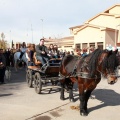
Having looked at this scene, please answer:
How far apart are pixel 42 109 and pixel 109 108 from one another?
6.73 ft

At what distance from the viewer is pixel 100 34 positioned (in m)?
36.7

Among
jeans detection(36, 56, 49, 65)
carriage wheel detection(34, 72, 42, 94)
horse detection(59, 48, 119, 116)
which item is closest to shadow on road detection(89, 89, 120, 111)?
horse detection(59, 48, 119, 116)

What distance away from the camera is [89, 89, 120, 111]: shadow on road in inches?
296

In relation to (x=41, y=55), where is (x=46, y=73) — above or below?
below

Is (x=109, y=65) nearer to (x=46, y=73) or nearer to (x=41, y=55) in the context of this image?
(x=46, y=73)

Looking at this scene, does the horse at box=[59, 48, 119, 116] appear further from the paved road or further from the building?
the building

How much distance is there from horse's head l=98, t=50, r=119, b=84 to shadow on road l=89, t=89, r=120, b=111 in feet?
4.89

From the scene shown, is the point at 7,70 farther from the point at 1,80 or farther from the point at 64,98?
the point at 64,98

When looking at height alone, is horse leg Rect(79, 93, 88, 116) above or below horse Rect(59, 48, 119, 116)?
below

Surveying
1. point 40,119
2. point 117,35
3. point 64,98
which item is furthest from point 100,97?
point 117,35

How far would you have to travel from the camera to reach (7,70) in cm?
1307

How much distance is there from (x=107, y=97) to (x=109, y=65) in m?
2.92

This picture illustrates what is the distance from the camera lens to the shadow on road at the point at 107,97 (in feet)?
24.7

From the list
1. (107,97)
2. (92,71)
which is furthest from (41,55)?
(92,71)
